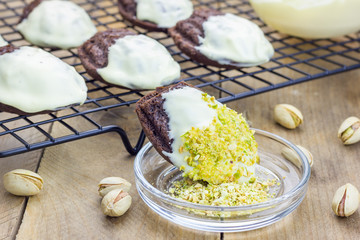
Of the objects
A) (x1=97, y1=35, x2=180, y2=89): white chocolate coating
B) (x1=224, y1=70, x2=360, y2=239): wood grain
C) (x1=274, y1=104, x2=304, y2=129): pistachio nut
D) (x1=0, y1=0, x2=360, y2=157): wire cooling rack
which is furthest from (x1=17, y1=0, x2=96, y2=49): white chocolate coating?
(x1=274, y1=104, x2=304, y2=129): pistachio nut

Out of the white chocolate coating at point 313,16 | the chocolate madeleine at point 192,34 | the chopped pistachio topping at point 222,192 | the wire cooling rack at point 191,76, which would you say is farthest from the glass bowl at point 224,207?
the white chocolate coating at point 313,16

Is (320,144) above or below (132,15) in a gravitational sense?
below

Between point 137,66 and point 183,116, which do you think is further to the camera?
point 137,66

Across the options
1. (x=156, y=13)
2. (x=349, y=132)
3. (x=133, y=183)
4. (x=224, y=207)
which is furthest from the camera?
(x=156, y=13)

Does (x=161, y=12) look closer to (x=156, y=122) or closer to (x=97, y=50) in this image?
(x=97, y=50)

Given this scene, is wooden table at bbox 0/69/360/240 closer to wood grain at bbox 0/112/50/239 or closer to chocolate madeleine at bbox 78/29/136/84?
wood grain at bbox 0/112/50/239

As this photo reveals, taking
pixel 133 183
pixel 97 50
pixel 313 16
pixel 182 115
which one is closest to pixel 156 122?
pixel 182 115

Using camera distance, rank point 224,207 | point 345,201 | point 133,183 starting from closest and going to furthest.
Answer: point 224,207 < point 345,201 < point 133,183
